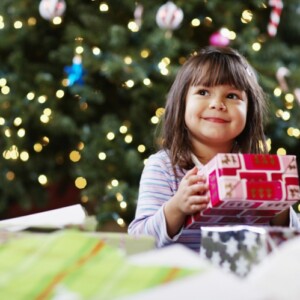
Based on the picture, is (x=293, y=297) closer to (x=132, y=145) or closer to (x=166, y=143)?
(x=166, y=143)

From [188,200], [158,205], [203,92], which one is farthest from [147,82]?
[188,200]

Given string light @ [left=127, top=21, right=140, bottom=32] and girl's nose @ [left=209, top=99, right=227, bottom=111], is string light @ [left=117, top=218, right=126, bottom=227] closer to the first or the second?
string light @ [left=127, top=21, right=140, bottom=32]

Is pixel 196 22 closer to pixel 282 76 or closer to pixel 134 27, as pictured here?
pixel 134 27

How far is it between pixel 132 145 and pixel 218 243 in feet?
7.33

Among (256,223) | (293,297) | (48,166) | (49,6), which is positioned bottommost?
(48,166)

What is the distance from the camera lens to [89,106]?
2736 millimetres

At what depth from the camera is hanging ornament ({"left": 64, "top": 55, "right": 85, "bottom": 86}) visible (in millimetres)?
2582

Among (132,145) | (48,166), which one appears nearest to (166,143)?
(132,145)

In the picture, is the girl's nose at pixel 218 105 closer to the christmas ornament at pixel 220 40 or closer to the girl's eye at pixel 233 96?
the girl's eye at pixel 233 96

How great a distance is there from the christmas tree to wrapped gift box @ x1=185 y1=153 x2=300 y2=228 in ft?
5.84

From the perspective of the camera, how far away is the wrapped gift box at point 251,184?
2.21 feet

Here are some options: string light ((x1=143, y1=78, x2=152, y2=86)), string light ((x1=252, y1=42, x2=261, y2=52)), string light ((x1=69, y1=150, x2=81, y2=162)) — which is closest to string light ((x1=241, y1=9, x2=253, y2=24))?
string light ((x1=252, y1=42, x2=261, y2=52))

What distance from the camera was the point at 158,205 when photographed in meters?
1.04

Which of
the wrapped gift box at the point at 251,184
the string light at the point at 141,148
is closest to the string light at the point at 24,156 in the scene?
the string light at the point at 141,148
